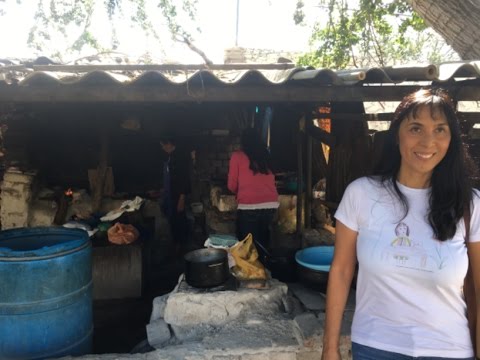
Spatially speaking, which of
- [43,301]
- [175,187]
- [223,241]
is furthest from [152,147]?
[43,301]

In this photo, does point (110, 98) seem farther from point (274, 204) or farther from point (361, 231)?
point (274, 204)

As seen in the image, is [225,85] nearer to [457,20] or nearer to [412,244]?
[412,244]

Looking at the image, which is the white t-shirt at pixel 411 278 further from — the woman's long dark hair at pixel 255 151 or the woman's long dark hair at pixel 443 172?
the woman's long dark hair at pixel 255 151

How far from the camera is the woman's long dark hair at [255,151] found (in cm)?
462

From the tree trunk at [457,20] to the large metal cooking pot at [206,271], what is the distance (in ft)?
9.91

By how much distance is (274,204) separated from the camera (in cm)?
480

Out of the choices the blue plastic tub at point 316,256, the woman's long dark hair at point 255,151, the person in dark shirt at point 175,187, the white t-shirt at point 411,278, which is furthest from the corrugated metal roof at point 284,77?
the person in dark shirt at point 175,187

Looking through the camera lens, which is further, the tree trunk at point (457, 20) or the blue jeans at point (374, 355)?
the tree trunk at point (457, 20)

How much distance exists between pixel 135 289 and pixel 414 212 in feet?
14.0

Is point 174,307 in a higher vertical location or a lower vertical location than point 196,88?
lower

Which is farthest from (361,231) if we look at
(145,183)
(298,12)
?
(298,12)

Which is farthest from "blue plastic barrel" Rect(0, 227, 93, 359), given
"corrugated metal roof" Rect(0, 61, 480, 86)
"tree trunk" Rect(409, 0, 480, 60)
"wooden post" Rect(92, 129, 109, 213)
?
"tree trunk" Rect(409, 0, 480, 60)

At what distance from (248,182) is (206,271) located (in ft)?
5.33

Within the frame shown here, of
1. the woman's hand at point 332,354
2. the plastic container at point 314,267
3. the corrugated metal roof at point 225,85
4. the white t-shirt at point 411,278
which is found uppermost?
the corrugated metal roof at point 225,85
